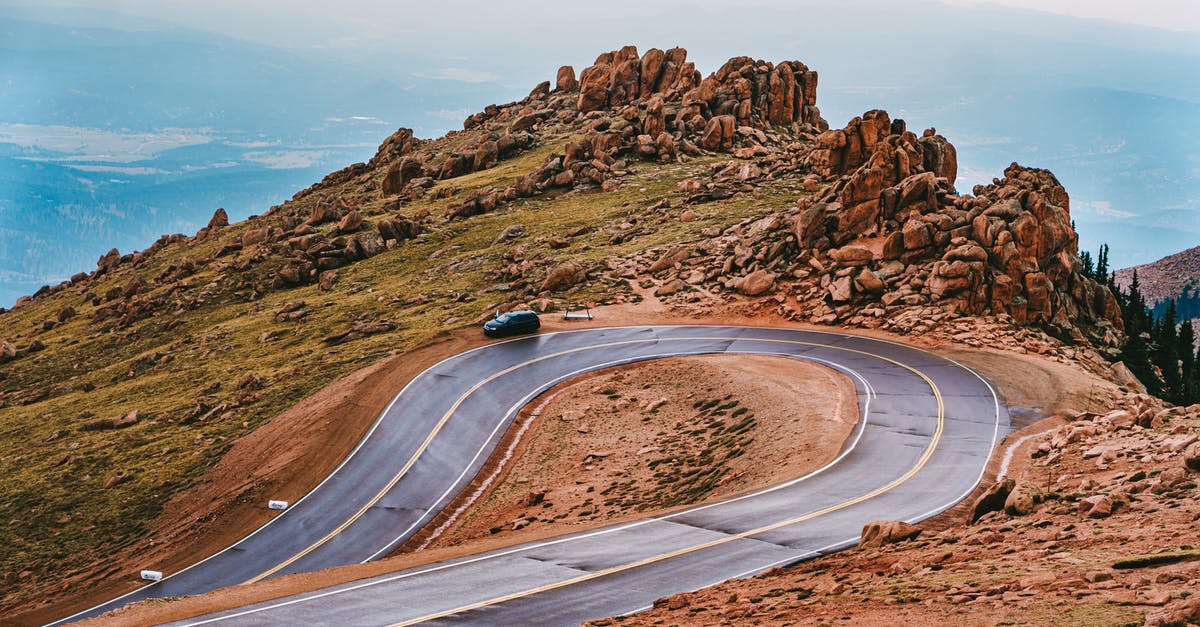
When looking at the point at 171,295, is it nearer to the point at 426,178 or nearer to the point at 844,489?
the point at 426,178

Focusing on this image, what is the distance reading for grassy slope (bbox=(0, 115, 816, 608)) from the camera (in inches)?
1921

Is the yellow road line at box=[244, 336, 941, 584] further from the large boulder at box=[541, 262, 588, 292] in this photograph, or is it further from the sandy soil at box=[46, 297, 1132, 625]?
the large boulder at box=[541, 262, 588, 292]

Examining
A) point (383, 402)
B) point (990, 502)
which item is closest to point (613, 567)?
point (990, 502)

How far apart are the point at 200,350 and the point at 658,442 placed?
158ft

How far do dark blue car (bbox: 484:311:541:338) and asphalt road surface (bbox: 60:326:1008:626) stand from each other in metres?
1.11

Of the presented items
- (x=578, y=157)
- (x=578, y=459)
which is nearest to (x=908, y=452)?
(x=578, y=459)

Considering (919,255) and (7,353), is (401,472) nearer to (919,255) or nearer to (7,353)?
(919,255)

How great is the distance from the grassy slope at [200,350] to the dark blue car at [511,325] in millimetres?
4791

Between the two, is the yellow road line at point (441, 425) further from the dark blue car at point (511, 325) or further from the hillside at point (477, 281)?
the dark blue car at point (511, 325)

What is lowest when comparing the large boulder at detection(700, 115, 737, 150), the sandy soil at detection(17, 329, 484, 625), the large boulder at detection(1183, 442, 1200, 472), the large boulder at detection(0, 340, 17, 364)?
the sandy soil at detection(17, 329, 484, 625)

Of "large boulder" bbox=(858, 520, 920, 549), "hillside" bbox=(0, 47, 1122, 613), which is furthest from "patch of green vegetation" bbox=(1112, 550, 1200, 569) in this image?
"hillside" bbox=(0, 47, 1122, 613)

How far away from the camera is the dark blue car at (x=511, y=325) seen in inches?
2635

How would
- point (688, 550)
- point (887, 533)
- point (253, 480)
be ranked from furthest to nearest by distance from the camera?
point (253, 480)
point (688, 550)
point (887, 533)

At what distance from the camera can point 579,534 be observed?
35.0 metres
